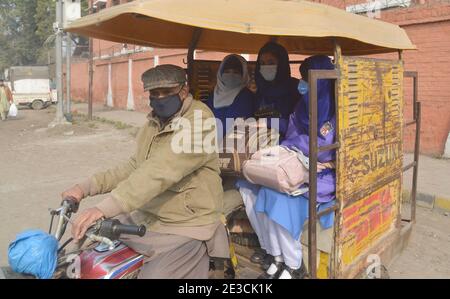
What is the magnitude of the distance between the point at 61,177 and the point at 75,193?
224 inches

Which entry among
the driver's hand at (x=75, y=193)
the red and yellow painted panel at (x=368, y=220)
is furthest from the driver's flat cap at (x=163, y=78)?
the red and yellow painted panel at (x=368, y=220)

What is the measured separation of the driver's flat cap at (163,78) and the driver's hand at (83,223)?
2.37 feet

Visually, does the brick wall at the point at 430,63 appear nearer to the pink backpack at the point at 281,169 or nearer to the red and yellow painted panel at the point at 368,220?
the red and yellow painted panel at the point at 368,220

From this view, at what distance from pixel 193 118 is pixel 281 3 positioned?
0.82 meters

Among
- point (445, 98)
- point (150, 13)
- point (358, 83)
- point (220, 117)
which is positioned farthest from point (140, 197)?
point (445, 98)

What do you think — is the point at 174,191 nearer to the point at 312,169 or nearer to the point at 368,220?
the point at 312,169

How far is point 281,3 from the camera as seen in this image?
2557mm

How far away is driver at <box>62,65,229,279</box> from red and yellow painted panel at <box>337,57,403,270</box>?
0.82m

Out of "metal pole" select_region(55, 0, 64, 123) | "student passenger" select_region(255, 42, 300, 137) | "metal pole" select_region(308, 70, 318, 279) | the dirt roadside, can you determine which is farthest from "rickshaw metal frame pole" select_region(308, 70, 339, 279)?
"metal pole" select_region(55, 0, 64, 123)

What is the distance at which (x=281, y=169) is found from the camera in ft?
9.07

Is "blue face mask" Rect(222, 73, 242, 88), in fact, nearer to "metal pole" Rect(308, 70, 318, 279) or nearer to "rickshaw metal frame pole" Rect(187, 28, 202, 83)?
"rickshaw metal frame pole" Rect(187, 28, 202, 83)

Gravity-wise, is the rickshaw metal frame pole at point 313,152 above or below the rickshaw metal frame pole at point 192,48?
below

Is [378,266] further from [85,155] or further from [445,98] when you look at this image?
[85,155]

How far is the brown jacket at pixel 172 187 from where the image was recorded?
7.30 ft
